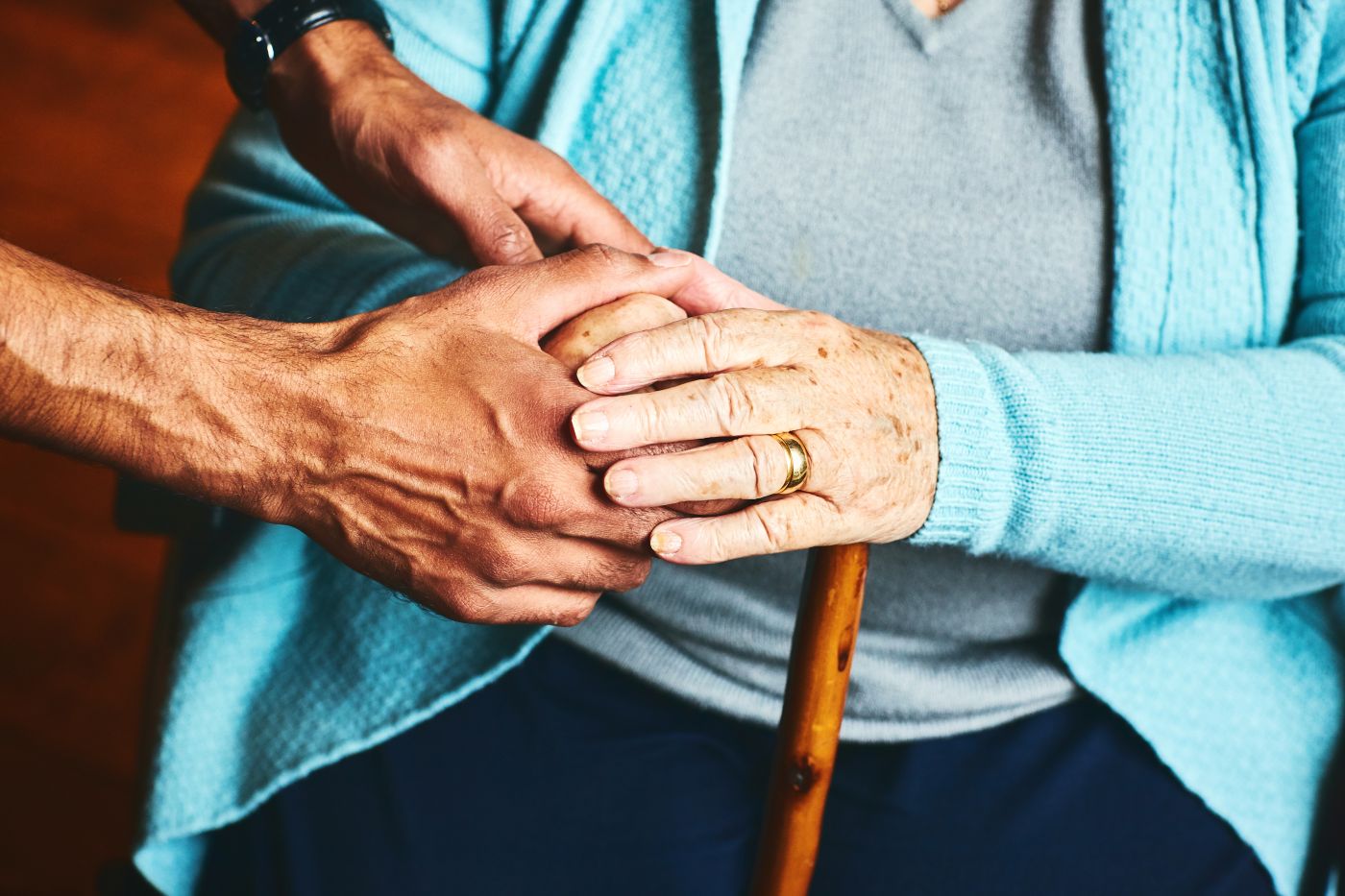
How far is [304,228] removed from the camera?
97 cm

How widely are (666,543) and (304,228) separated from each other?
1.73 ft

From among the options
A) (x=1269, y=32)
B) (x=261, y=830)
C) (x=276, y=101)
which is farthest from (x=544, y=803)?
(x=1269, y=32)

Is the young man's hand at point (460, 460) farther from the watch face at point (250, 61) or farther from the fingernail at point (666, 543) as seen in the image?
the watch face at point (250, 61)

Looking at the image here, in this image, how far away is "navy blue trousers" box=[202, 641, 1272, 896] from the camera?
0.83m

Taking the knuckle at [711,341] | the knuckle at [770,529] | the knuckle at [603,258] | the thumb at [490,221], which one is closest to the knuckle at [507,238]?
the thumb at [490,221]

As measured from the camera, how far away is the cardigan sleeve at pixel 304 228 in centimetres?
91

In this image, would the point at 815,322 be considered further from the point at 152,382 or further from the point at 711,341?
the point at 152,382

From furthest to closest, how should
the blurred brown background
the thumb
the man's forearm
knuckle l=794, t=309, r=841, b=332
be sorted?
the blurred brown background
the thumb
knuckle l=794, t=309, r=841, b=332
the man's forearm

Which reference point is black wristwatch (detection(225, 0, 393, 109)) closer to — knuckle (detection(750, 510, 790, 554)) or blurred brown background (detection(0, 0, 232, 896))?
blurred brown background (detection(0, 0, 232, 896))

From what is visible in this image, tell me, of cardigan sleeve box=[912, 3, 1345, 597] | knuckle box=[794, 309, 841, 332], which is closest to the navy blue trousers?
cardigan sleeve box=[912, 3, 1345, 597]

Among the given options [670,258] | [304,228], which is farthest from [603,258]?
[304,228]

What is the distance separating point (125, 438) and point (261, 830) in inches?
17.0

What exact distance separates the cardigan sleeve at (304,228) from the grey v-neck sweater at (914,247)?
28cm

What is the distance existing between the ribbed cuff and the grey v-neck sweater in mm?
163
